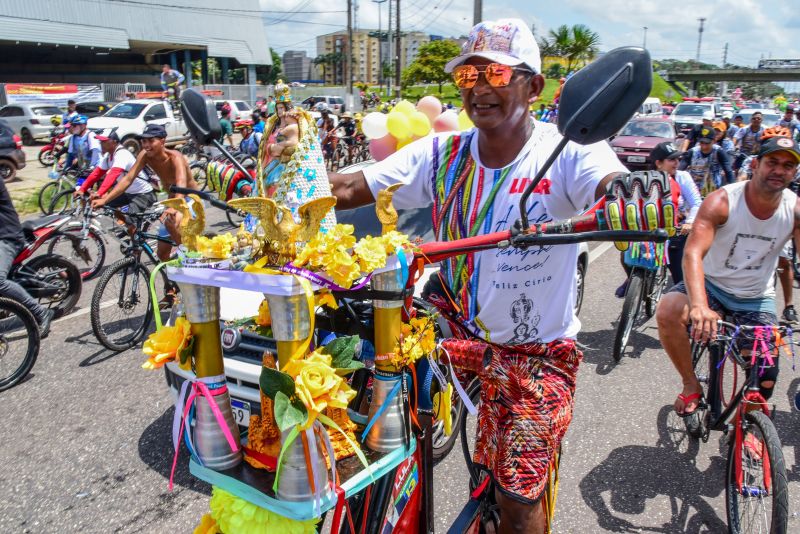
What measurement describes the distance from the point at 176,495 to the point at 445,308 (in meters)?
2.07

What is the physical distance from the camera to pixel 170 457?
3652 millimetres

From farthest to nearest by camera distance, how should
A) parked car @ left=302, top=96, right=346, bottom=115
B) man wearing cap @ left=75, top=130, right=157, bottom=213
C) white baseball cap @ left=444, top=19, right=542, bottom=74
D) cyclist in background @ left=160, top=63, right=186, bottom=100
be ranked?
1. cyclist in background @ left=160, top=63, right=186, bottom=100
2. parked car @ left=302, top=96, right=346, bottom=115
3. man wearing cap @ left=75, top=130, right=157, bottom=213
4. white baseball cap @ left=444, top=19, right=542, bottom=74

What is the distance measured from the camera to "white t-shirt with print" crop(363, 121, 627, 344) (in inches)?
78.4

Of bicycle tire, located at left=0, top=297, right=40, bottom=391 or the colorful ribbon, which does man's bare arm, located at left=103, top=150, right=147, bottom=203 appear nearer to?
bicycle tire, located at left=0, top=297, right=40, bottom=391

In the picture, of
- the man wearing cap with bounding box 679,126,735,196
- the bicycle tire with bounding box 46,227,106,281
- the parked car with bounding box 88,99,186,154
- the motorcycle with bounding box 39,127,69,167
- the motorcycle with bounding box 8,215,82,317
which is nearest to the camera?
the motorcycle with bounding box 8,215,82,317

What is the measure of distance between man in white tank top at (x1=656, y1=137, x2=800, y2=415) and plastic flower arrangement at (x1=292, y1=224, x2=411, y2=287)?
2.54 meters

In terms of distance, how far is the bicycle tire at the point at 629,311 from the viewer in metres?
5.00

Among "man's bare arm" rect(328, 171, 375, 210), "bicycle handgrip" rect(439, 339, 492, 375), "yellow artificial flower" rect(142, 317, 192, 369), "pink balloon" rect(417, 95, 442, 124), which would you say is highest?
"pink balloon" rect(417, 95, 442, 124)

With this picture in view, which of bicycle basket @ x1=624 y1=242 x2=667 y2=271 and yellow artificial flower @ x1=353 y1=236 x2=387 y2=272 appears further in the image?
bicycle basket @ x1=624 y1=242 x2=667 y2=271

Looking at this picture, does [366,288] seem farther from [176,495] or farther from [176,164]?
[176,164]

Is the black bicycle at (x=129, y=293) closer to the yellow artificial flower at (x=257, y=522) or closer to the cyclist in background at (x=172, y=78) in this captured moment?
the yellow artificial flower at (x=257, y=522)

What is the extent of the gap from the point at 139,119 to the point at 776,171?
69.3ft

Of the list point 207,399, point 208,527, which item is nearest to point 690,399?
point 208,527

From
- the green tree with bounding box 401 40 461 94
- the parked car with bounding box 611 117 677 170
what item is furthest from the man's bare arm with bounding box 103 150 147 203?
the green tree with bounding box 401 40 461 94
